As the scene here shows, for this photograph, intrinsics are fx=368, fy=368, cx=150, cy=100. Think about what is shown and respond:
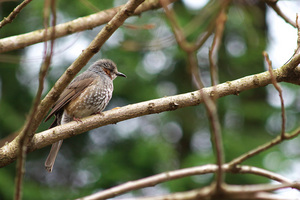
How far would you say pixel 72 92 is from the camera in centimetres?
492

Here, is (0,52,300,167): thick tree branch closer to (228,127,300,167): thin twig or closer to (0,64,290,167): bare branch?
(0,64,290,167): bare branch

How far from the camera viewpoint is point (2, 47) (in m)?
3.94

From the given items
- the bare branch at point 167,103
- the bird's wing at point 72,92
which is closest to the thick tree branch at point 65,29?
the bird's wing at point 72,92

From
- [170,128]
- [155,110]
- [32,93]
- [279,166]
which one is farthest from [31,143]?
[170,128]

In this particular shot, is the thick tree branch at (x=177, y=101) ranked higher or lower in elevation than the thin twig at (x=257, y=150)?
higher

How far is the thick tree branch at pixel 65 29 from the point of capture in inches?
158

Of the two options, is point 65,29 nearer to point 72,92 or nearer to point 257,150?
point 72,92

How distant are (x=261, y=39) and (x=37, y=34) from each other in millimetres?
5877

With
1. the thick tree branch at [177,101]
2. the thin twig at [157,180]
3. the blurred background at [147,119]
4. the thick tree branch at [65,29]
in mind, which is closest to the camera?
the thin twig at [157,180]

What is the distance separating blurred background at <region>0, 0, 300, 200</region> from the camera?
6953mm

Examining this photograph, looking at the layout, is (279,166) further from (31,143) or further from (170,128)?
(31,143)

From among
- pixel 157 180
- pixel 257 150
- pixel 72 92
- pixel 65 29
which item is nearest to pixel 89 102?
pixel 72 92

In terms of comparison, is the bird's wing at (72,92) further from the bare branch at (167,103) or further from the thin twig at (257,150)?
the thin twig at (257,150)

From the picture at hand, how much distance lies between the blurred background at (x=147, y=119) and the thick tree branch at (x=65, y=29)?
179 centimetres
